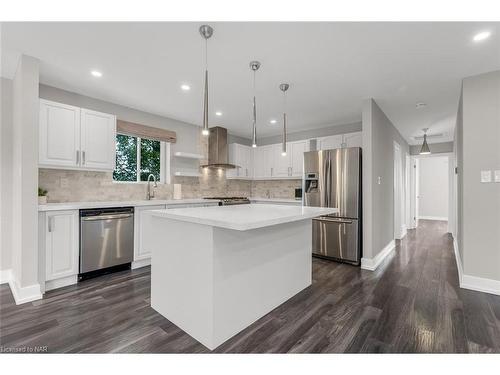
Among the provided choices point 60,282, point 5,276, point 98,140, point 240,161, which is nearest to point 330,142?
point 240,161

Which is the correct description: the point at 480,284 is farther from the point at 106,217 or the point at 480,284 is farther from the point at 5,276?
the point at 5,276

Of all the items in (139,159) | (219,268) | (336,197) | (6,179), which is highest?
(139,159)

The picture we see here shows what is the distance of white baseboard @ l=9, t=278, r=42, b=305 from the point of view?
240 cm

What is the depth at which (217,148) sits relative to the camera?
5.04m

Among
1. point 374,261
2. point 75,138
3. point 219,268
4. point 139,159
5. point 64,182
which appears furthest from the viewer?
point 139,159

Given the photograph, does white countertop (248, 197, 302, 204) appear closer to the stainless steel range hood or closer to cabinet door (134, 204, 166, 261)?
the stainless steel range hood

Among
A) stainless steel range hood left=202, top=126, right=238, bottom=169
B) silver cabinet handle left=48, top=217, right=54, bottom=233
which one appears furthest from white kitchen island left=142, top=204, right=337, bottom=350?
stainless steel range hood left=202, top=126, right=238, bottom=169

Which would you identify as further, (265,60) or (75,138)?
(75,138)

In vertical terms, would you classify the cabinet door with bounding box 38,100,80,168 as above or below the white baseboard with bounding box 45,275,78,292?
above

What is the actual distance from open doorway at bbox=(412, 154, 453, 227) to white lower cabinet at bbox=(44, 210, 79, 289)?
973cm

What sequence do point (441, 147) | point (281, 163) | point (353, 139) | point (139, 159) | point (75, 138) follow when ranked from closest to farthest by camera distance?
point (75, 138) < point (139, 159) < point (353, 139) < point (281, 163) < point (441, 147)

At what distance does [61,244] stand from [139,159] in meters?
1.84

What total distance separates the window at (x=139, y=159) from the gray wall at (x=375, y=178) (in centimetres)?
341

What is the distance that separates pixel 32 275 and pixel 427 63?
15.1ft
